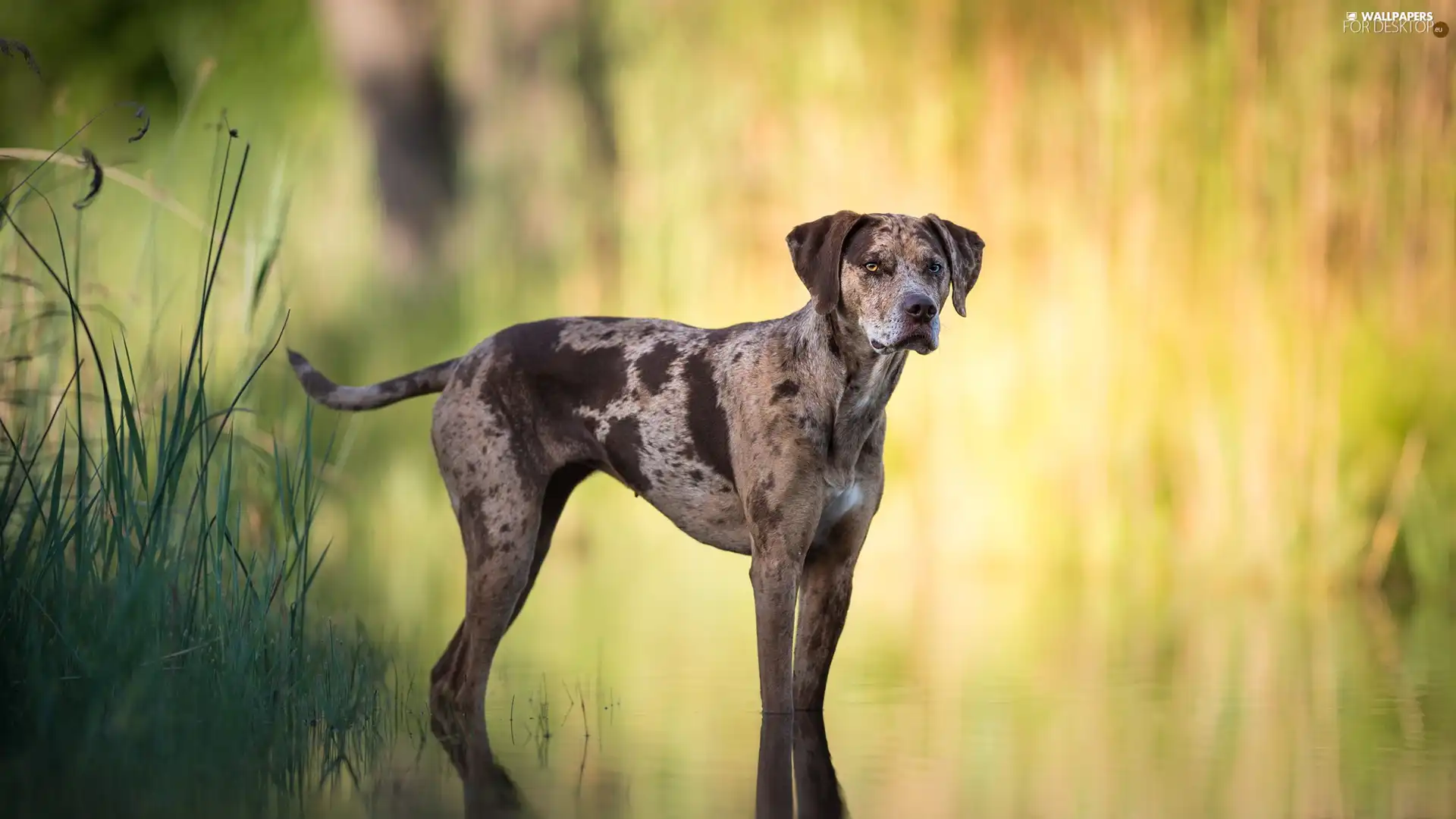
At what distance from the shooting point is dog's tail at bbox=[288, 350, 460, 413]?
576 cm

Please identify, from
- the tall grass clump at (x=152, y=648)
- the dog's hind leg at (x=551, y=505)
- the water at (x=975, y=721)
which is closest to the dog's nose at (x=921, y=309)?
the water at (x=975, y=721)

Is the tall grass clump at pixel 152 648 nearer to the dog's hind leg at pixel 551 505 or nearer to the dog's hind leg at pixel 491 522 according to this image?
the dog's hind leg at pixel 491 522

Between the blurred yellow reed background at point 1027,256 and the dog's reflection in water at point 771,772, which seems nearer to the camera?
the dog's reflection in water at point 771,772

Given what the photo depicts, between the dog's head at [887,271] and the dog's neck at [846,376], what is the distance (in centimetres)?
5

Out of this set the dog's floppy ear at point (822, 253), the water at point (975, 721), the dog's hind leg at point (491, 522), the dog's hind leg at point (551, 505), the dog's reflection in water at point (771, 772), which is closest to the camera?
the dog's reflection in water at point (771, 772)

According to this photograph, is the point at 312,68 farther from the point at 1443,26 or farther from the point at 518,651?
the point at 1443,26

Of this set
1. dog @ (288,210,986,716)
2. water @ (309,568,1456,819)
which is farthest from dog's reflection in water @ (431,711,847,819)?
dog @ (288,210,986,716)

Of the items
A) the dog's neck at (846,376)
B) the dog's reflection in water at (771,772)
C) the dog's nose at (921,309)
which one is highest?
the dog's nose at (921,309)

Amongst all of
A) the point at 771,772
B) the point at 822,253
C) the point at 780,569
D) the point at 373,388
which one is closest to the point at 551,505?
the point at 373,388

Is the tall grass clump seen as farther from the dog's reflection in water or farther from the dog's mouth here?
the dog's mouth

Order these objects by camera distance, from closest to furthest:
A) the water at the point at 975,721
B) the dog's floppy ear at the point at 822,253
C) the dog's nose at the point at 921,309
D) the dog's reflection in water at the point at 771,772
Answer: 1. the dog's reflection in water at the point at 771,772
2. the water at the point at 975,721
3. the dog's nose at the point at 921,309
4. the dog's floppy ear at the point at 822,253

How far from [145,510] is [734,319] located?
4814 mm

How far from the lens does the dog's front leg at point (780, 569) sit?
4.96 metres

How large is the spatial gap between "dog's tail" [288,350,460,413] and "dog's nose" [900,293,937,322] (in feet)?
5.83
